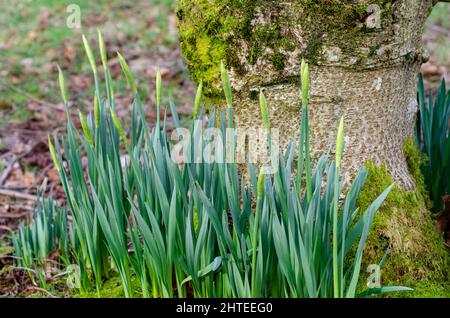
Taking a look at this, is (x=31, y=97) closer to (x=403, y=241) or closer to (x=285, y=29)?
(x=285, y=29)

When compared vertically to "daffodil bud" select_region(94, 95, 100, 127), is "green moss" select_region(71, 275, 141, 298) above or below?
below

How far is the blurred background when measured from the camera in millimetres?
4035

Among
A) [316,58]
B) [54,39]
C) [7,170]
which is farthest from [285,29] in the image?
[54,39]

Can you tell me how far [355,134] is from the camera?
222cm

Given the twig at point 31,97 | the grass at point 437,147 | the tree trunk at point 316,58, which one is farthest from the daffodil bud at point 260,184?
the twig at point 31,97

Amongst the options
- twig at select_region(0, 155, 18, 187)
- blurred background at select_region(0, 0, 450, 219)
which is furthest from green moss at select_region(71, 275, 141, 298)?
twig at select_region(0, 155, 18, 187)

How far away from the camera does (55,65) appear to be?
553 centimetres

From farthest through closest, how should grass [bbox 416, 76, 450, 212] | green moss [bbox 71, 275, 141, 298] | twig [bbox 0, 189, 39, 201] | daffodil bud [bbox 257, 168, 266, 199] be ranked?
twig [bbox 0, 189, 39, 201] → grass [bbox 416, 76, 450, 212] → green moss [bbox 71, 275, 141, 298] → daffodil bud [bbox 257, 168, 266, 199]

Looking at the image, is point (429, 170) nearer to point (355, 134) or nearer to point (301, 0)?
point (355, 134)

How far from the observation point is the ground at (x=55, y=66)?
398 cm

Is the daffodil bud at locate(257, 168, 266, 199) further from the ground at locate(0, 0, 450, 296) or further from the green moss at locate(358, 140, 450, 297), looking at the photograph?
the ground at locate(0, 0, 450, 296)

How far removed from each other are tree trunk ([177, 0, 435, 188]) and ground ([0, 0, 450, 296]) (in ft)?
5.02

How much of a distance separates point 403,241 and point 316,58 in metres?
0.70

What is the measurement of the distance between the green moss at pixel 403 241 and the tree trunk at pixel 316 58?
0.32 ft
